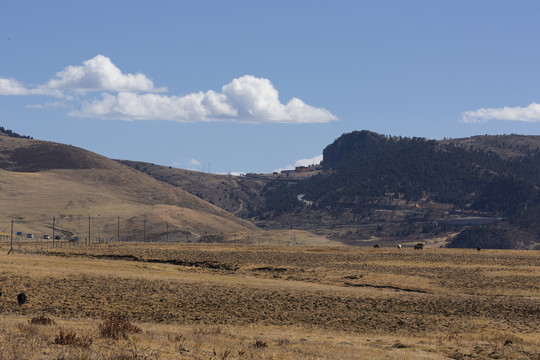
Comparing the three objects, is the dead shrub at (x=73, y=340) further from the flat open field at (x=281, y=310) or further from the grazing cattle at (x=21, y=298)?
the grazing cattle at (x=21, y=298)

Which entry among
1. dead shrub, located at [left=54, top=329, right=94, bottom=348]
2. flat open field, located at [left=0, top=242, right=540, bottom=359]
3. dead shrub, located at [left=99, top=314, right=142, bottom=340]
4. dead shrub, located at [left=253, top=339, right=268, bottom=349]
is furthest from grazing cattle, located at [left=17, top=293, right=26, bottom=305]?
dead shrub, located at [left=253, top=339, right=268, bottom=349]

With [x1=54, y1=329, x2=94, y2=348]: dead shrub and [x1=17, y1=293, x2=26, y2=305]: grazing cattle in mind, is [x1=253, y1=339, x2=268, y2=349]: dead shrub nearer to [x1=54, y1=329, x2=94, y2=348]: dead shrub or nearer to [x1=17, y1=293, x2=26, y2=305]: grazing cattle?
[x1=54, y1=329, x2=94, y2=348]: dead shrub

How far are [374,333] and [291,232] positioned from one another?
457ft

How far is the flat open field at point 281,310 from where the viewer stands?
23223 mm

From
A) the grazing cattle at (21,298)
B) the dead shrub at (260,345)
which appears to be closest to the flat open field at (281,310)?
the dead shrub at (260,345)

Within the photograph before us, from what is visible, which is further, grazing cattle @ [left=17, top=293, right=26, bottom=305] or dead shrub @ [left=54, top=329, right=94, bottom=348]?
grazing cattle @ [left=17, top=293, right=26, bottom=305]

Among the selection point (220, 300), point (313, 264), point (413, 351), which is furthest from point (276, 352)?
point (313, 264)

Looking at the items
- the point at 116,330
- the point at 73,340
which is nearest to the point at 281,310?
the point at 116,330

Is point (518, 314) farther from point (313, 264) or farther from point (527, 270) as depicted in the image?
point (313, 264)

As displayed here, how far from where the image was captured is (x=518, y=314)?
4125 cm

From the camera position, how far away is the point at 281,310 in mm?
39688

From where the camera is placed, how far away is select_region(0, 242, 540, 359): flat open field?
76.2 ft

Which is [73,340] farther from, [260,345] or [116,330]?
[260,345]

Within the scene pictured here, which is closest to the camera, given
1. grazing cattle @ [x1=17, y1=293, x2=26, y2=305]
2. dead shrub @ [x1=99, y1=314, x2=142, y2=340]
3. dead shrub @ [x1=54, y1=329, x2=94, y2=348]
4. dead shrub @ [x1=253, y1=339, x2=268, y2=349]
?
dead shrub @ [x1=54, y1=329, x2=94, y2=348]
